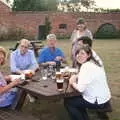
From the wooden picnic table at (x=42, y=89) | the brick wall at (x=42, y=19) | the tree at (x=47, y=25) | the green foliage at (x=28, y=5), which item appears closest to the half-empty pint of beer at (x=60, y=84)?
the wooden picnic table at (x=42, y=89)

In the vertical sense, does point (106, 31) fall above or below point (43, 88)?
below

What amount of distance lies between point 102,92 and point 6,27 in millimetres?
21947

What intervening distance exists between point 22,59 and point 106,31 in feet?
69.1

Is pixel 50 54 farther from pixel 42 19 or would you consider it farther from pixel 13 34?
pixel 42 19

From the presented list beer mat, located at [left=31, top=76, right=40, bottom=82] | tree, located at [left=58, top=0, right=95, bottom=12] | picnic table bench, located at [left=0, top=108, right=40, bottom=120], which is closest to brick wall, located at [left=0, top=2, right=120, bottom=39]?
tree, located at [left=58, top=0, right=95, bottom=12]

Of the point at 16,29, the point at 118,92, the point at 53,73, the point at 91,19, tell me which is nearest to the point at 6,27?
the point at 16,29

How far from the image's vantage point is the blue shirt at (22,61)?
19.1ft

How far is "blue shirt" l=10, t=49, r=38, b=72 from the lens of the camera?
5.83 metres

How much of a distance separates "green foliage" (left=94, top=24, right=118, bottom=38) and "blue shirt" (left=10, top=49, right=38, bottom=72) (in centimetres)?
2017

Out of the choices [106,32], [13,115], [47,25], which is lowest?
[106,32]

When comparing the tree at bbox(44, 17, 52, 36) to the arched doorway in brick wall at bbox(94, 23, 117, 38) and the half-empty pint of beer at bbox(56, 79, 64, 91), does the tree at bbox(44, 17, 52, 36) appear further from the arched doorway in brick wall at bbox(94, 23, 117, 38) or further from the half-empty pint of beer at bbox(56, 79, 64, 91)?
the half-empty pint of beer at bbox(56, 79, 64, 91)

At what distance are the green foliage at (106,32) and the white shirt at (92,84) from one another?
21.7m

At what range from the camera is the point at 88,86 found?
4246mm

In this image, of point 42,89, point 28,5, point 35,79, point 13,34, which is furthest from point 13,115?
point 28,5
